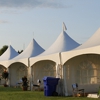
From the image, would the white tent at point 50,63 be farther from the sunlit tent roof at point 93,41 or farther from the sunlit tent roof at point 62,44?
→ the sunlit tent roof at point 93,41

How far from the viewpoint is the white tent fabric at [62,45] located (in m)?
20.5

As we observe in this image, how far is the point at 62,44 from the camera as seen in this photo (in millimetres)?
21234

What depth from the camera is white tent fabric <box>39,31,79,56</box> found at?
67.2 ft

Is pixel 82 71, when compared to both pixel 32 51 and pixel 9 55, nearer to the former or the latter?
pixel 32 51

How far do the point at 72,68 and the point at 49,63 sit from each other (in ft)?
14.9

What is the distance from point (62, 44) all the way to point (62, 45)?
0.16 metres

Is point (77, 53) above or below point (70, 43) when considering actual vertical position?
below

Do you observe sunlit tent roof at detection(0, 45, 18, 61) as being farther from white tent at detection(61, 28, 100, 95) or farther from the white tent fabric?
white tent at detection(61, 28, 100, 95)

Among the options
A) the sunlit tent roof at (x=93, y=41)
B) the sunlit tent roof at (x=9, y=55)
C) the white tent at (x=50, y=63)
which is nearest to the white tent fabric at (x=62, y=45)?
the white tent at (x=50, y=63)

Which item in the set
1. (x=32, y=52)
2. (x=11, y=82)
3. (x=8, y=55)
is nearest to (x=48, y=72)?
(x=32, y=52)

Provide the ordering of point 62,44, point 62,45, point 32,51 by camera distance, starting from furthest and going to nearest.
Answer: point 32,51
point 62,44
point 62,45

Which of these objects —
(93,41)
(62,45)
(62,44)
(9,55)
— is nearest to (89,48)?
(93,41)

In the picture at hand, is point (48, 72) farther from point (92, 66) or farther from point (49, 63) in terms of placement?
point (92, 66)

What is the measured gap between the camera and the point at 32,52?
84.4 ft
